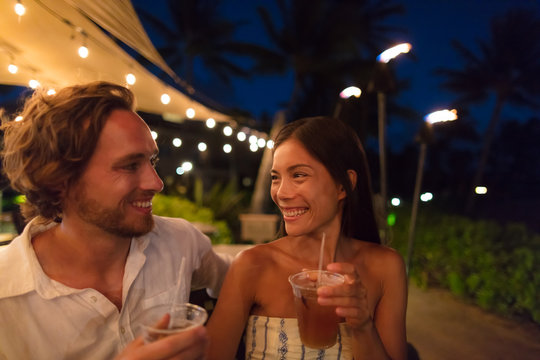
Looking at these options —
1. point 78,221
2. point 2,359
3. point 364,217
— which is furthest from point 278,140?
point 2,359

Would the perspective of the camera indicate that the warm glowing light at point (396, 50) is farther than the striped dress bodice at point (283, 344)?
Yes

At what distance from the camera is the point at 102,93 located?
1.93 metres

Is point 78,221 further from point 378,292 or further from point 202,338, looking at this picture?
point 378,292

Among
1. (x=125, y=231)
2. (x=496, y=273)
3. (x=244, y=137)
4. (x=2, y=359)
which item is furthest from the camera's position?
(x=244, y=137)

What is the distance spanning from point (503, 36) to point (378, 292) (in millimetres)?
35397

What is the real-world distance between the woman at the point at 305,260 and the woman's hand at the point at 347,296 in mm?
372

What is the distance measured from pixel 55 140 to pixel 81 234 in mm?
462

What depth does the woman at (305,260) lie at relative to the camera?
71.1 inches

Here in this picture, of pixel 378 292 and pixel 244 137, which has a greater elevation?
pixel 244 137

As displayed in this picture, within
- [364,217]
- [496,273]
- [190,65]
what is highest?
[190,65]

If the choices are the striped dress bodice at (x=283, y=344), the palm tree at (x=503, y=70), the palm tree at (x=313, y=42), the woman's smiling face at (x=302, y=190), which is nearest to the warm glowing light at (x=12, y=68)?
the woman's smiling face at (x=302, y=190)

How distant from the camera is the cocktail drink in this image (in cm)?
139

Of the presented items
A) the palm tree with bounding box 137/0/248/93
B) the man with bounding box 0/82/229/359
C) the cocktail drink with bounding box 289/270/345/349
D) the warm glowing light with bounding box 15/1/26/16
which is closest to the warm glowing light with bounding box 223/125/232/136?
the warm glowing light with bounding box 15/1/26/16

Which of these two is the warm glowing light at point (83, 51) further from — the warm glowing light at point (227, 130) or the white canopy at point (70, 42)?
the warm glowing light at point (227, 130)
